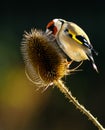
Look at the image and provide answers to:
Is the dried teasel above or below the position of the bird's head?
below

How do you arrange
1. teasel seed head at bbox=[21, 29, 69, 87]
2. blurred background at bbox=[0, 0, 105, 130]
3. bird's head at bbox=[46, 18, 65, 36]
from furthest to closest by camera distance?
1. blurred background at bbox=[0, 0, 105, 130]
2. bird's head at bbox=[46, 18, 65, 36]
3. teasel seed head at bbox=[21, 29, 69, 87]

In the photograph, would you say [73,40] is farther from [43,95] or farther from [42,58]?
[43,95]

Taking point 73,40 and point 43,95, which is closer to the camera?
point 73,40

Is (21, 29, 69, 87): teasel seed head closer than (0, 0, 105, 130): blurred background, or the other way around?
(21, 29, 69, 87): teasel seed head

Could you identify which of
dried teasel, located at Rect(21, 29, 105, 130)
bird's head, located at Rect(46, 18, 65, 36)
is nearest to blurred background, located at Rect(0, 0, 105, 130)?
bird's head, located at Rect(46, 18, 65, 36)

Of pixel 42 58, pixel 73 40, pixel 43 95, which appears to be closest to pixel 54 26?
pixel 73 40

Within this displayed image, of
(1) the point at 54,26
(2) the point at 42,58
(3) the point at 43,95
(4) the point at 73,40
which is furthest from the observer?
(3) the point at 43,95

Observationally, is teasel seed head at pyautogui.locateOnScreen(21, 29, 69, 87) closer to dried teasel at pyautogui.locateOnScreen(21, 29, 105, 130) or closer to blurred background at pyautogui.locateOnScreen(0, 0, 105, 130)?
dried teasel at pyautogui.locateOnScreen(21, 29, 105, 130)
